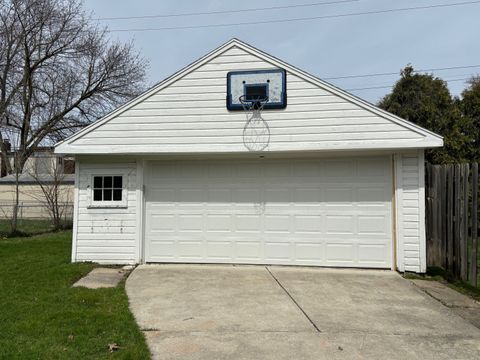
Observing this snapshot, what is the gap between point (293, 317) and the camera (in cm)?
505

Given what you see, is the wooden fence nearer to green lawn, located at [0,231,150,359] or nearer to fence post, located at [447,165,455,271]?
fence post, located at [447,165,455,271]

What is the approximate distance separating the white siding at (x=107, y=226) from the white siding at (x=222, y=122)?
580 millimetres

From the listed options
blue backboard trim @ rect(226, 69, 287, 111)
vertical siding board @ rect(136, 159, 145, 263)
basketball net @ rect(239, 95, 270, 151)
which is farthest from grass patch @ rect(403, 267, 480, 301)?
vertical siding board @ rect(136, 159, 145, 263)

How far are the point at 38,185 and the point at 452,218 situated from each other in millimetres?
20860

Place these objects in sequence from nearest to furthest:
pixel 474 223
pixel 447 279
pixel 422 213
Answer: pixel 474 223
pixel 447 279
pixel 422 213

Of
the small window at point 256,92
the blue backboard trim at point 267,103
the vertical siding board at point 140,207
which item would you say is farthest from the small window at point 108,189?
the small window at point 256,92

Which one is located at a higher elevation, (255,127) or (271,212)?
(255,127)

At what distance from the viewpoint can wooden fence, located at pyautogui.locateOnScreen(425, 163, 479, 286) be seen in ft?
20.8

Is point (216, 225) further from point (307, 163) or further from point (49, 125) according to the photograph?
point (49, 125)

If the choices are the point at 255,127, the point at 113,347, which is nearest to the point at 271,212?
the point at 255,127

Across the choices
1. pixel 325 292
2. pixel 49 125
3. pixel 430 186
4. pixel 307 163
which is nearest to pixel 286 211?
pixel 307 163

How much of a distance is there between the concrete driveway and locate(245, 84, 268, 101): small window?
3.47m

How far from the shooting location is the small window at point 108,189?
848 centimetres

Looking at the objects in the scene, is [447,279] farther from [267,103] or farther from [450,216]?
[267,103]
